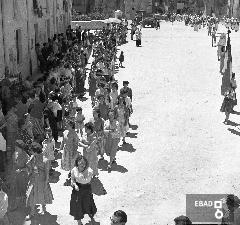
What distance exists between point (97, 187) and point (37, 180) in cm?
199

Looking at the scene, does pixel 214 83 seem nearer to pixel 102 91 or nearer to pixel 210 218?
pixel 102 91

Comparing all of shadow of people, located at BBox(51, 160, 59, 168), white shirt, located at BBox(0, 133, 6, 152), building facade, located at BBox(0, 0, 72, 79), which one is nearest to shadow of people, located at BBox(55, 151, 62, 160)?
shadow of people, located at BBox(51, 160, 59, 168)

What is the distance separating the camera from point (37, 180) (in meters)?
8.93

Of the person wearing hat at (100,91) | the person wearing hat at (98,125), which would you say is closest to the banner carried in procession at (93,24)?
the person wearing hat at (100,91)

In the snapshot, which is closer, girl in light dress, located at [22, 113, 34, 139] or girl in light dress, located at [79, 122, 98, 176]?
girl in light dress, located at [79, 122, 98, 176]

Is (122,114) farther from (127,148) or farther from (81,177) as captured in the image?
(81,177)

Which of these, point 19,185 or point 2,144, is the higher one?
point 2,144

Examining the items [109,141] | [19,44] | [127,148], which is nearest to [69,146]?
[109,141]

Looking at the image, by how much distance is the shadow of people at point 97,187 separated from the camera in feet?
33.8

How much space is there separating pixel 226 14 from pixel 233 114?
64773 millimetres

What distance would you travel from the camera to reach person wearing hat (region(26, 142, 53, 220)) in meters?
8.92

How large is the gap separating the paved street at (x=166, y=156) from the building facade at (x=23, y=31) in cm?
415

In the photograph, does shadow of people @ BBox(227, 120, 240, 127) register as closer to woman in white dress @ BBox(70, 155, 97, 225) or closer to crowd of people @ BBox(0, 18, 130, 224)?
crowd of people @ BBox(0, 18, 130, 224)

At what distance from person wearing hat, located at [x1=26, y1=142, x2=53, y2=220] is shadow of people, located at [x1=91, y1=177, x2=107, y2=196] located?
1.49 meters
